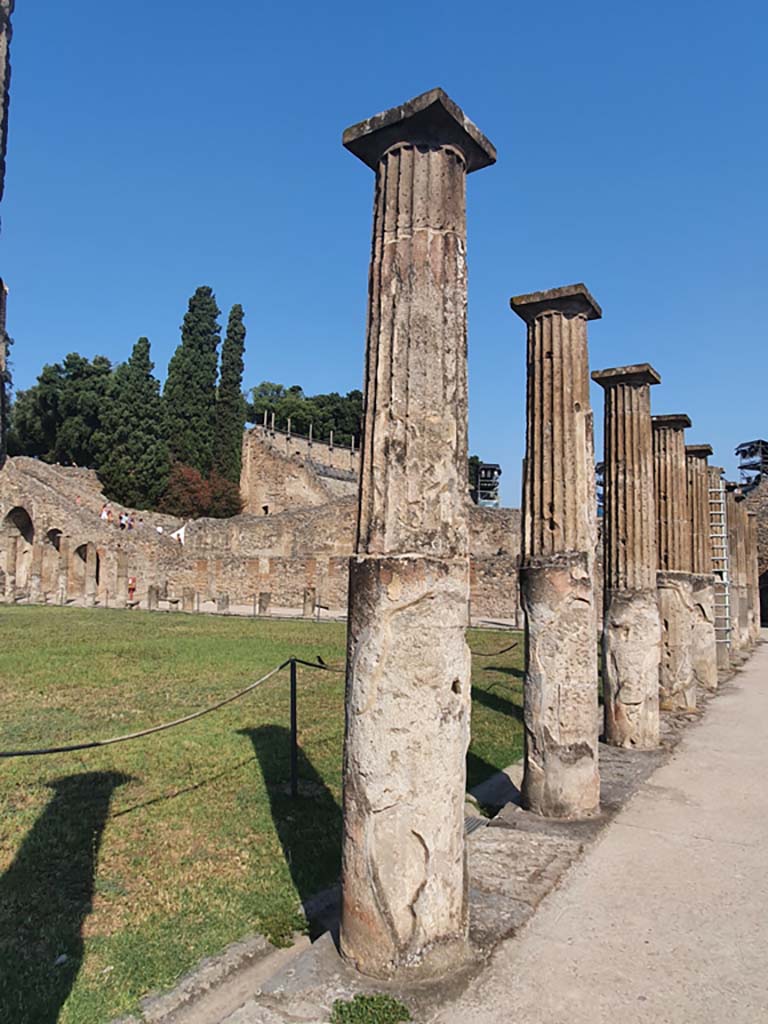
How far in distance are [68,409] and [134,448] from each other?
19.1ft

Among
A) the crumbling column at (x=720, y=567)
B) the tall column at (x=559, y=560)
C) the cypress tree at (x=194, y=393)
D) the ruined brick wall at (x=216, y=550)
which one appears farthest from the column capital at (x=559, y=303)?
the cypress tree at (x=194, y=393)

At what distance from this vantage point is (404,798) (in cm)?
298

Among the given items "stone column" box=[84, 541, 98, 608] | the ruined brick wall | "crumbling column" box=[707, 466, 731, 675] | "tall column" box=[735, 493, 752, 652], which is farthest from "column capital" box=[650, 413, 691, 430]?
"stone column" box=[84, 541, 98, 608]

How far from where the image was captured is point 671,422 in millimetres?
9141

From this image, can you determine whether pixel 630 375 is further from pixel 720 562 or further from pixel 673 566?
pixel 720 562

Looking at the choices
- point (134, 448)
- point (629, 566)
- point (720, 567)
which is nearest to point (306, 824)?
point (629, 566)

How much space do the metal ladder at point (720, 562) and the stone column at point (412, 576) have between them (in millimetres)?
10472

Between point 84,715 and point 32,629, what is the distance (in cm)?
954

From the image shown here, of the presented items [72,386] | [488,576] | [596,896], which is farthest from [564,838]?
[72,386]

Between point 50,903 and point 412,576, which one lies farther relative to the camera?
point 50,903

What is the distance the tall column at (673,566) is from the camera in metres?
8.70

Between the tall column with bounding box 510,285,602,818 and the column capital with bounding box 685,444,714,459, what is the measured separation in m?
6.41

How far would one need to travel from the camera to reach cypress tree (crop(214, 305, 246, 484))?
130 feet

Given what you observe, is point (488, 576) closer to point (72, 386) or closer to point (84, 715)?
point (84, 715)
